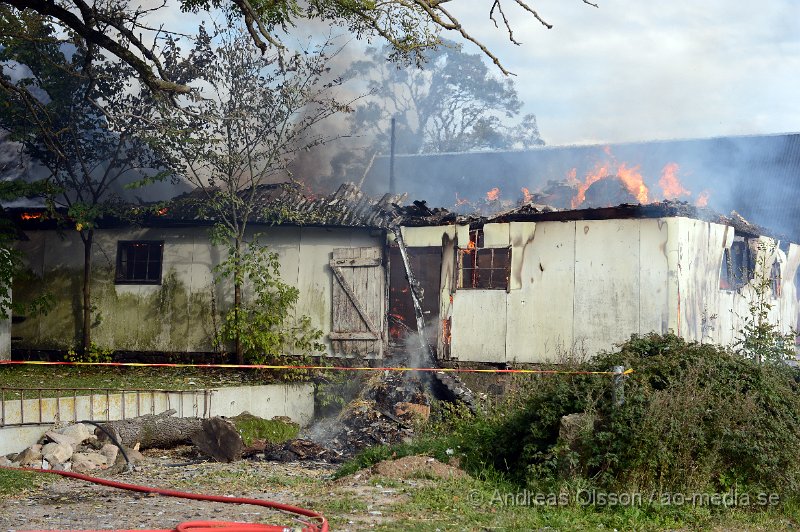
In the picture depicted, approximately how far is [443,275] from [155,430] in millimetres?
6363

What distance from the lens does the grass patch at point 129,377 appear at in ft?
45.8

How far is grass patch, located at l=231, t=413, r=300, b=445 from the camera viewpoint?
41.4 feet

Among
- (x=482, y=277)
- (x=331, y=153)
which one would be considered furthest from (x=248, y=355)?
(x=331, y=153)

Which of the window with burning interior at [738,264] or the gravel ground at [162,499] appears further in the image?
the window with burning interior at [738,264]

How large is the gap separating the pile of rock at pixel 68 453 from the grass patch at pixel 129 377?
2142mm

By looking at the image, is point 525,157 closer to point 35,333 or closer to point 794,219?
point 794,219

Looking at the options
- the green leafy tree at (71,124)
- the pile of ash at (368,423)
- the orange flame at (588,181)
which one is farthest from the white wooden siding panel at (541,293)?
the orange flame at (588,181)

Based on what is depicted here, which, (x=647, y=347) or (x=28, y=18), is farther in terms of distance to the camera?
(x=28, y=18)

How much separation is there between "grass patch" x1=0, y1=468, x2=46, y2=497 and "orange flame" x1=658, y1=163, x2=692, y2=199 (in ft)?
64.4

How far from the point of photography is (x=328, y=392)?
1566 centimetres

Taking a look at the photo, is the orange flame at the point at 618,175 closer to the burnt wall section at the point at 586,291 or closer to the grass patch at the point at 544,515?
the burnt wall section at the point at 586,291

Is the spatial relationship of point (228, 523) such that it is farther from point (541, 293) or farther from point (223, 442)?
point (541, 293)

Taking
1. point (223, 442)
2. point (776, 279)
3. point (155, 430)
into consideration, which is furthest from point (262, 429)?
point (776, 279)

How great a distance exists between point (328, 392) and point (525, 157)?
58.8 ft
